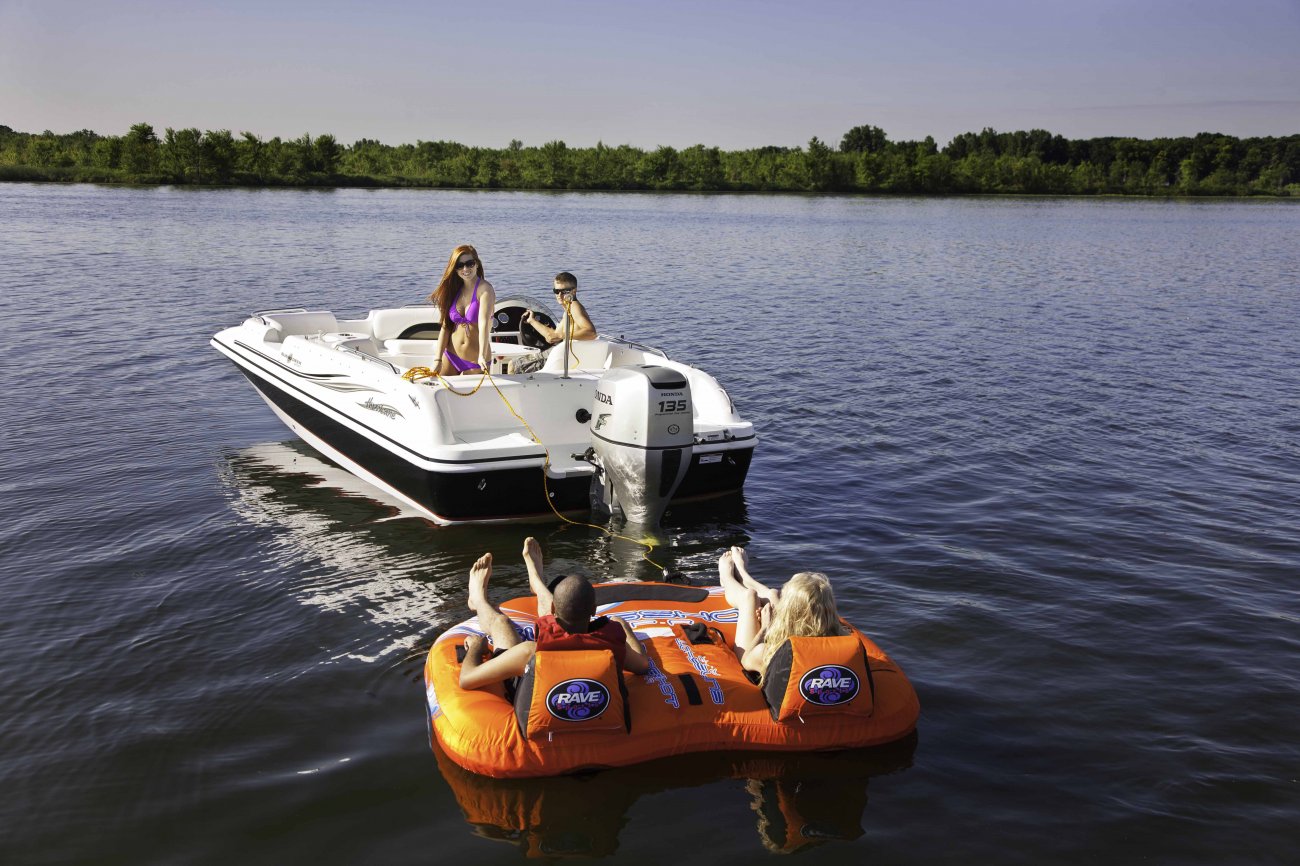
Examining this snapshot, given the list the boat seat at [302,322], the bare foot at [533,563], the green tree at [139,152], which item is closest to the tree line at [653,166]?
the green tree at [139,152]

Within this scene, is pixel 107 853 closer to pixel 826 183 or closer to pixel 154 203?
pixel 154 203

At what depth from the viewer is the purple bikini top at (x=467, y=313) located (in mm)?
8172

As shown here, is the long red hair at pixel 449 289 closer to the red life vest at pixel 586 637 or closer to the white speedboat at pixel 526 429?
the white speedboat at pixel 526 429

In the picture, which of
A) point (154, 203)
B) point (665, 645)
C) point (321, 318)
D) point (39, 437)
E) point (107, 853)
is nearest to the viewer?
point (107, 853)

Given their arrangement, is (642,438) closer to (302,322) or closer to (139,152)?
(302,322)

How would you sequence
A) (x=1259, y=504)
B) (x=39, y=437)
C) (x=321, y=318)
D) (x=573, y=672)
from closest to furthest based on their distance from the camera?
(x=573, y=672) → (x=1259, y=504) → (x=39, y=437) → (x=321, y=318)

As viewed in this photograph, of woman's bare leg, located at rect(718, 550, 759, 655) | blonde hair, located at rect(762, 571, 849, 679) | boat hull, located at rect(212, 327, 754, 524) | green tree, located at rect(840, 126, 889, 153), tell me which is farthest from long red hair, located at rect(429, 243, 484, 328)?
green tree, located at rect(840, 126, 889, 153)

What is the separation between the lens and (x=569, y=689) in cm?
439

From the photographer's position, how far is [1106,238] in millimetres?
40344

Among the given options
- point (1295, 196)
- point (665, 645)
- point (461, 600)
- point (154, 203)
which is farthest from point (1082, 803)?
point (1295, 196)

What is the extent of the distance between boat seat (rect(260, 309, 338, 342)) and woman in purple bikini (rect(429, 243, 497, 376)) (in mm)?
2803

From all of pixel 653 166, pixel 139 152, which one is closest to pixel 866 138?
pixel 653 166

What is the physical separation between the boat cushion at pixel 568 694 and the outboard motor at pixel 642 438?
8.95 ft

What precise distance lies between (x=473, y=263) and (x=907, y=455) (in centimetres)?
488
